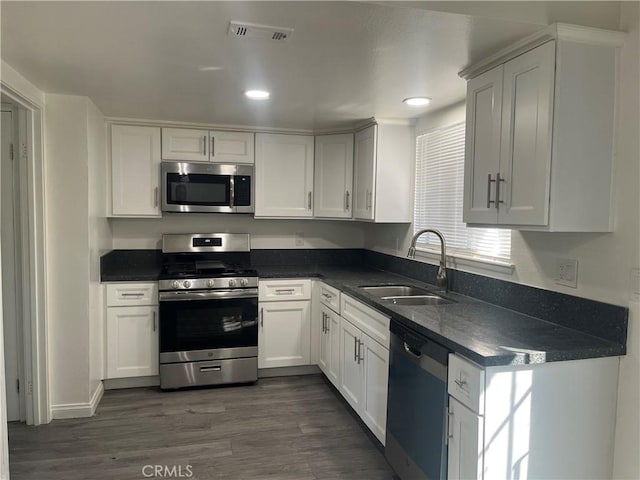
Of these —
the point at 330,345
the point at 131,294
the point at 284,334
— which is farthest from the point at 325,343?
the point at 131,294

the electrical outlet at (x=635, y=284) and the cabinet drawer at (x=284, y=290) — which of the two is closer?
the electrical outlet at (x=635, y=284)

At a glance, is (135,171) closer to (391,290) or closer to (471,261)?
(391,290)

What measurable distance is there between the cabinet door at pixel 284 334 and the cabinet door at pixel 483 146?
1.92 m

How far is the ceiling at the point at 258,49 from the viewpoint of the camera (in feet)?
5.43

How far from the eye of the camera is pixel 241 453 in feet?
8.64

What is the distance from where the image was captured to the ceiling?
5.43 feet

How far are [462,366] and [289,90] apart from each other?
5.97 feet

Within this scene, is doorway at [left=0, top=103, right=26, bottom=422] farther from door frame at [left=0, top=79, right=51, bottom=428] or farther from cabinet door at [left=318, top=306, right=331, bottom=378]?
cabinet door at [left=318, top=306, right=331, bottom=378]

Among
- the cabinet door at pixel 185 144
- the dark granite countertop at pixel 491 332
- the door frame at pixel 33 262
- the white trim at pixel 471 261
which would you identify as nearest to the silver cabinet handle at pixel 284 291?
the dark granite countertop at pixel 491 332

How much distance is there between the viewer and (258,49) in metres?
2.00

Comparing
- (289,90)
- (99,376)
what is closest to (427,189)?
(289,90)

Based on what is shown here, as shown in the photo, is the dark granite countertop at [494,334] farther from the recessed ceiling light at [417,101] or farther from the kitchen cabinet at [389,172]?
the recessed ceiling light at [417,101]

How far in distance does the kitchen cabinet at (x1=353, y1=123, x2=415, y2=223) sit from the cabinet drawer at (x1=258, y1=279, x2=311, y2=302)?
0.80 meters

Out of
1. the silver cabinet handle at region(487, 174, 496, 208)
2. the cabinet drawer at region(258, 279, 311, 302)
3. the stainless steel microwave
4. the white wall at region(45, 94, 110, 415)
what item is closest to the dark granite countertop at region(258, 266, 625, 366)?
the silver cabinet handle at region(487, 174, 496, 208)
